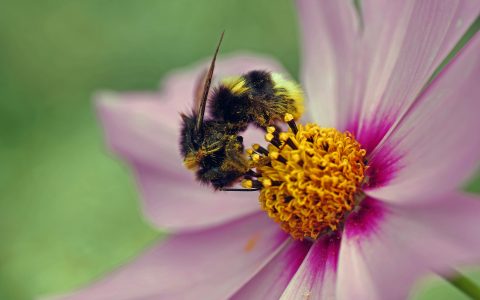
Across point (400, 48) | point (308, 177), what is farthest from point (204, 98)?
point (400, 48)

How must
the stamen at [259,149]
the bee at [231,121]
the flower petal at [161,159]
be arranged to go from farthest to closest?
the flower petal at [161,159] < the stamen at [259,149] < the bee at [231,121]

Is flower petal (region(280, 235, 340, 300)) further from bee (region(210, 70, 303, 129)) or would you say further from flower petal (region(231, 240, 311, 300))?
bee (region(210, 70, 303, 129))

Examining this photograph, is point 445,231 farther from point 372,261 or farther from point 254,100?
point 254,100

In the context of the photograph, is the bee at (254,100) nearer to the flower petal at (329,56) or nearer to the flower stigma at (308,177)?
the flower stigma at (308,177)

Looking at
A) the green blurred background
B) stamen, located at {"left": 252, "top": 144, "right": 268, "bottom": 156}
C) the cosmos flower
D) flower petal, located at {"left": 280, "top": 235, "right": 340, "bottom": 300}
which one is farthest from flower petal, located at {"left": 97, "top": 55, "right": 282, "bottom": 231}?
the green blurred background

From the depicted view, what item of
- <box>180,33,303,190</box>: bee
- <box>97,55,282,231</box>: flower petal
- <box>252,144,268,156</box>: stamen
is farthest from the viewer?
<box>97,55,282,231</box>: flower petal

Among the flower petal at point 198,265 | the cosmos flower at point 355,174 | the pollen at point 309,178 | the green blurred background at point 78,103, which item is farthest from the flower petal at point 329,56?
the green blurred background at point 78,103

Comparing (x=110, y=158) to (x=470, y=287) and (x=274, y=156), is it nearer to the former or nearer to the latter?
(x=274, y=156)
